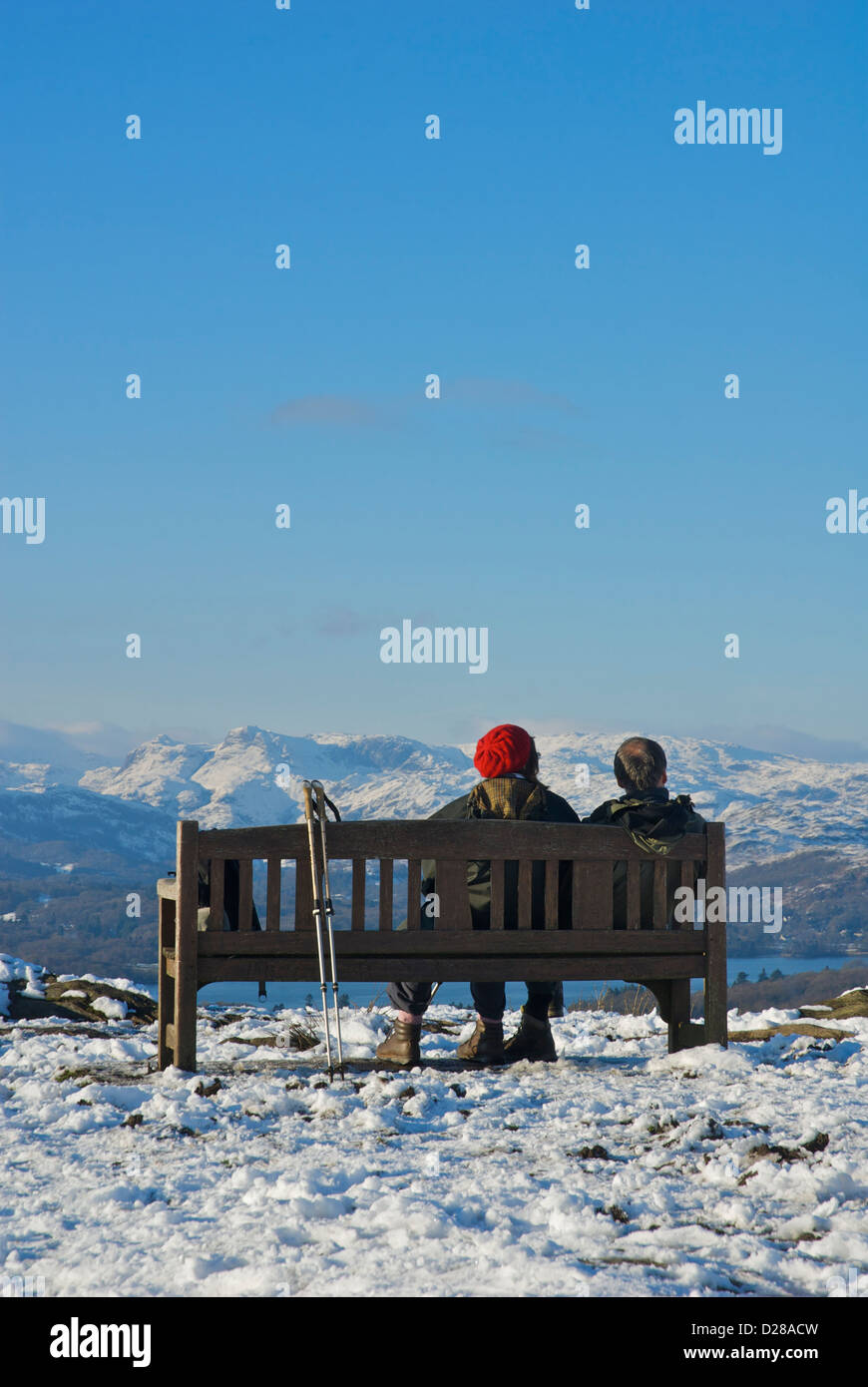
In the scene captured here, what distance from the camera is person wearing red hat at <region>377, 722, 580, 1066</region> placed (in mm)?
7738

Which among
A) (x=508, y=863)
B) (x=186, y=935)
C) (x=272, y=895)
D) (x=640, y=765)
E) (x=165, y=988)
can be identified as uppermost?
(x=640, y=765)

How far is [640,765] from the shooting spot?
8062 mm

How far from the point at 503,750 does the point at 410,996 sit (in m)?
1.68

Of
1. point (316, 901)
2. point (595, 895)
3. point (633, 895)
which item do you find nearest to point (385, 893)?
point (316, 901)

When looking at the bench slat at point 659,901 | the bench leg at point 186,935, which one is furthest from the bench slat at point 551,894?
the bench leg at point 186,935

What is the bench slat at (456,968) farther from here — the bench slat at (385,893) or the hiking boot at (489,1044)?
the hiking boot at (489,1044)

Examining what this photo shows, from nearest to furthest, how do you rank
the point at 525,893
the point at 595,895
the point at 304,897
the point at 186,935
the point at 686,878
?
the point at 186,935 < the point at 304,897 < the point at 525,893 < the point at 595,895 < the point at 686,878

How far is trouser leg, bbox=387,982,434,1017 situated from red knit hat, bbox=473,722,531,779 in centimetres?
143

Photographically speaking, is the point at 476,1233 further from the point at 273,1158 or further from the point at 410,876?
the point at 410,876

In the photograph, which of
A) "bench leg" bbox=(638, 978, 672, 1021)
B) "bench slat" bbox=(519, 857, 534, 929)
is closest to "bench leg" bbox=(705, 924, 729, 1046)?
"bench leg" bbox=(638, 978, 672, 1021)

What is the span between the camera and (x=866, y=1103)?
6348mm

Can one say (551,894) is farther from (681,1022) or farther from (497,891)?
(681,1022)
